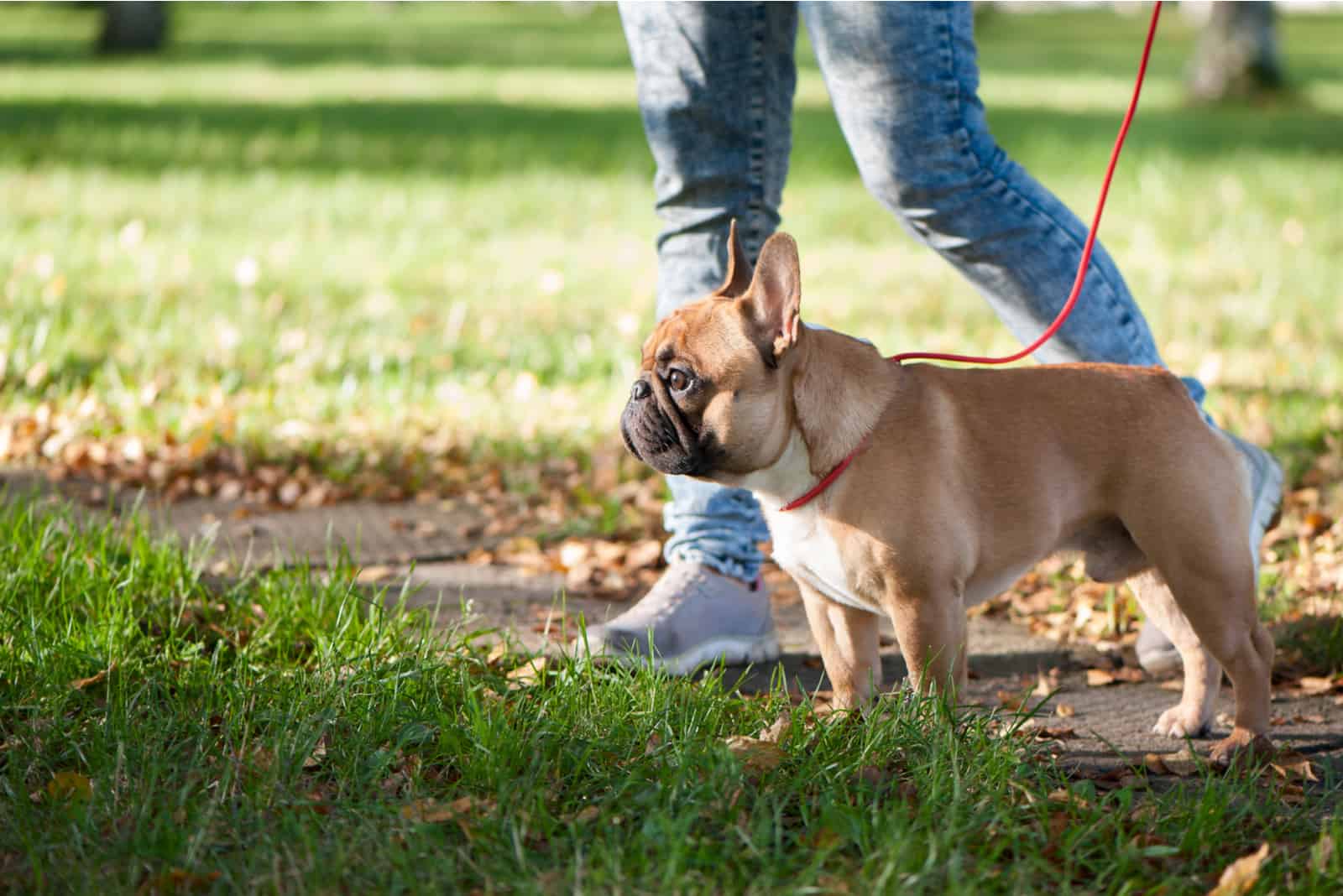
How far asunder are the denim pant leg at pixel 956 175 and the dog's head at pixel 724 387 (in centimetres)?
65

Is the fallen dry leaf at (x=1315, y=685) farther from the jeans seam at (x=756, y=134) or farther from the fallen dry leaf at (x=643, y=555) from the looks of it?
the fallen dry leaf at (x=643, y=555)

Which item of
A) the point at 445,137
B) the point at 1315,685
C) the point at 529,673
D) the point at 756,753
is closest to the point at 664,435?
the point at 756,753

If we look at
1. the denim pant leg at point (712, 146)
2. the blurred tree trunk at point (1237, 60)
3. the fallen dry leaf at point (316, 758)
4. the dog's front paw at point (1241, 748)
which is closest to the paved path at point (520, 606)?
the dog's front paw at point (1241, 748)

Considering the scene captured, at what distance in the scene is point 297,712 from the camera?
2891 mm

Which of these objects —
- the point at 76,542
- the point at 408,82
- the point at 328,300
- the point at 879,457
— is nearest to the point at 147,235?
the point at 328,300

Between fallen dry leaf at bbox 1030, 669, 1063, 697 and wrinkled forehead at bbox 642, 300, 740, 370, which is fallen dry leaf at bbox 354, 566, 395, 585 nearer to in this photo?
wrinkled forehead at bbox 642, 300, 740, 370

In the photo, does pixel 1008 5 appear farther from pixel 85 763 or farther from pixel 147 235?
pixel 85 763

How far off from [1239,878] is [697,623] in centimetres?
161

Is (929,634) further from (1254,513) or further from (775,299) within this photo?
(1254,513)

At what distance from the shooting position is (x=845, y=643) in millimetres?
3236

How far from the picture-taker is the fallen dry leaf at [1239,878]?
2.28 metres

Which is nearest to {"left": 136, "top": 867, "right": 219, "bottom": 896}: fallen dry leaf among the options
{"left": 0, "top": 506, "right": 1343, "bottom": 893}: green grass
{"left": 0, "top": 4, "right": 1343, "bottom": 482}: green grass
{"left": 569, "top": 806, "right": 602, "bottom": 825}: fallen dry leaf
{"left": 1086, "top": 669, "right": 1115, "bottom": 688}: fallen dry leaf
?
{"left": 0, "top": 506, "right": 1343, "bottom": 893}: green grass

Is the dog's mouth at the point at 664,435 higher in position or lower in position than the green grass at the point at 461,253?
higher

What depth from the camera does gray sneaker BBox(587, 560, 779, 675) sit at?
3592mm
